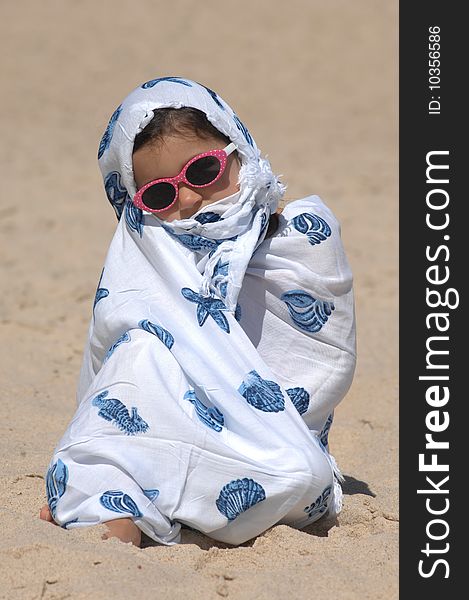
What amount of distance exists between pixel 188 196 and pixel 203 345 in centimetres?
45

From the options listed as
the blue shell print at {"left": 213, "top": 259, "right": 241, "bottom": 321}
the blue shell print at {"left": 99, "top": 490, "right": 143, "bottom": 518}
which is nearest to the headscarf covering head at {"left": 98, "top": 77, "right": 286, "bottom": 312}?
the blue shell print at {"left": 213, "top": 259, "right": 241, "bottom": 321}

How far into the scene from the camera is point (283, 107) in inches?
527

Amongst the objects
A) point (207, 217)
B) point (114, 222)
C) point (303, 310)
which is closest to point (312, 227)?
point (303, 310)

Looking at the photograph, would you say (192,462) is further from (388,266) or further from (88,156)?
(88,156)

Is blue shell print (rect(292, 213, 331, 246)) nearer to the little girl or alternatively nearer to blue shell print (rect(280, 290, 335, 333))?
the little girl

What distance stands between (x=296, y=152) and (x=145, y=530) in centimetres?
864

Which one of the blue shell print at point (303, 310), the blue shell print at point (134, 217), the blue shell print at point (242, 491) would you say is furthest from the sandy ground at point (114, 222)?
the blue shell print at point (134, 217)

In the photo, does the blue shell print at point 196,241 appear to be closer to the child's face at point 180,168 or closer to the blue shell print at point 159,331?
the child's face at point 180,168

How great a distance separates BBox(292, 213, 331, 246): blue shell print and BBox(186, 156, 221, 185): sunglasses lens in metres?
0.34

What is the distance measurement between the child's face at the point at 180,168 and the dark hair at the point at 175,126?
0.02 meters

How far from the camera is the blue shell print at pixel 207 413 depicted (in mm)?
2936

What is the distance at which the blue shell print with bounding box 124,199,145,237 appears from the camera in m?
3.23

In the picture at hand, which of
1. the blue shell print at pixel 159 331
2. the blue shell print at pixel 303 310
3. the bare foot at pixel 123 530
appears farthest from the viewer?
the blue shell print at pixel 303 310

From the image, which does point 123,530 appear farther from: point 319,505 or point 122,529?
point 319,505
